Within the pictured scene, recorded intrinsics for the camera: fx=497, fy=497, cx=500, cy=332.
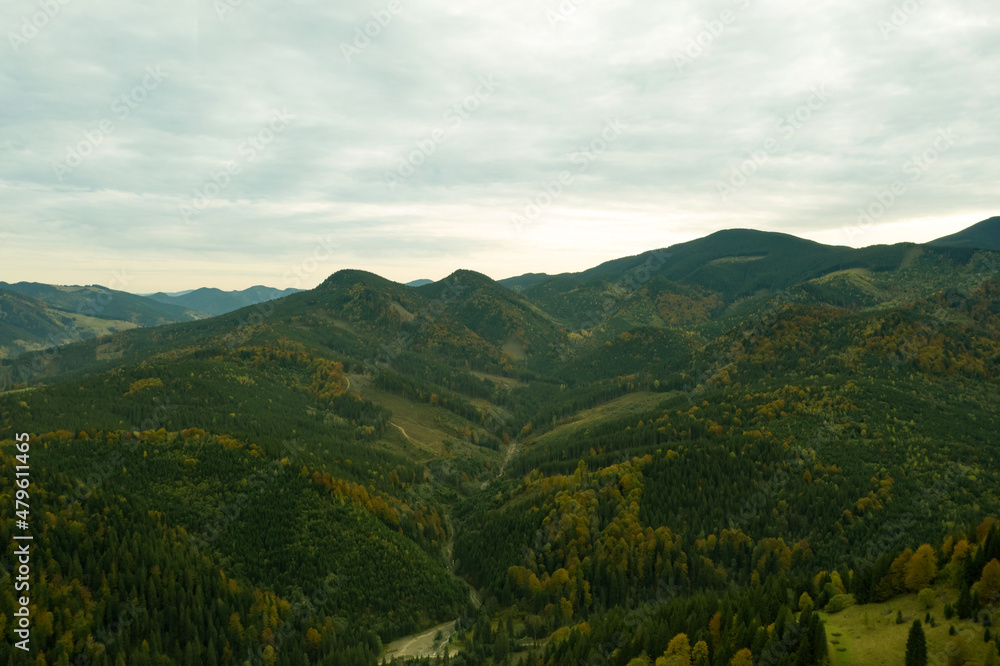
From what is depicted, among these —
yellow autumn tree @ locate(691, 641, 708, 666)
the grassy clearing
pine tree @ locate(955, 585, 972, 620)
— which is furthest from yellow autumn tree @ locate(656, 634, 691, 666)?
pine tree @ locate(955, 585, 972, 620)

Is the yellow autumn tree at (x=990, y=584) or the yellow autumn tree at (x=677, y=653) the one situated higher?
the yellow autumn tree at (x=990, y=584)

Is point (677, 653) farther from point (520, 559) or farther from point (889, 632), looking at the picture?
point (520, 559)

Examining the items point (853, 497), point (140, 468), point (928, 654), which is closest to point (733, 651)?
point (928, 654)

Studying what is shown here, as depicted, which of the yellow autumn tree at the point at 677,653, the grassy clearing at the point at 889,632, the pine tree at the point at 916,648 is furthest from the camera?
the yellow autumn tree at the point at 677,653

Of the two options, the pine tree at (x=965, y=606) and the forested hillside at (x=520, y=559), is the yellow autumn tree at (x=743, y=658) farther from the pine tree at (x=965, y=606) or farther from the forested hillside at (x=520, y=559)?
the pine tree at (x=965, y=606)

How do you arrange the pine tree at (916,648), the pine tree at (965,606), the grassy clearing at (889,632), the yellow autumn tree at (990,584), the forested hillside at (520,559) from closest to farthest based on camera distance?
1. the pine tree at (916,648)
2. the grassy clearing at (889,632)
3. the yellow autumn tree at (990,584)
4. the pine tree at (965,606)
5. the forested hillside at (520,559)

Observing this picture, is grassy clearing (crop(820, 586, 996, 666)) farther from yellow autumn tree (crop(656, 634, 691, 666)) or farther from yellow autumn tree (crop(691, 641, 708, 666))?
yellow autumn tree (crop(656, 634, 691, 666))

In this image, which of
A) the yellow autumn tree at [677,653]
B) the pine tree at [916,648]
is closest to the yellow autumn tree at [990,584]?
the pine tree at [916,648]

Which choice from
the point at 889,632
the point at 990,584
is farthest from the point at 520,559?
the point at 990,584
